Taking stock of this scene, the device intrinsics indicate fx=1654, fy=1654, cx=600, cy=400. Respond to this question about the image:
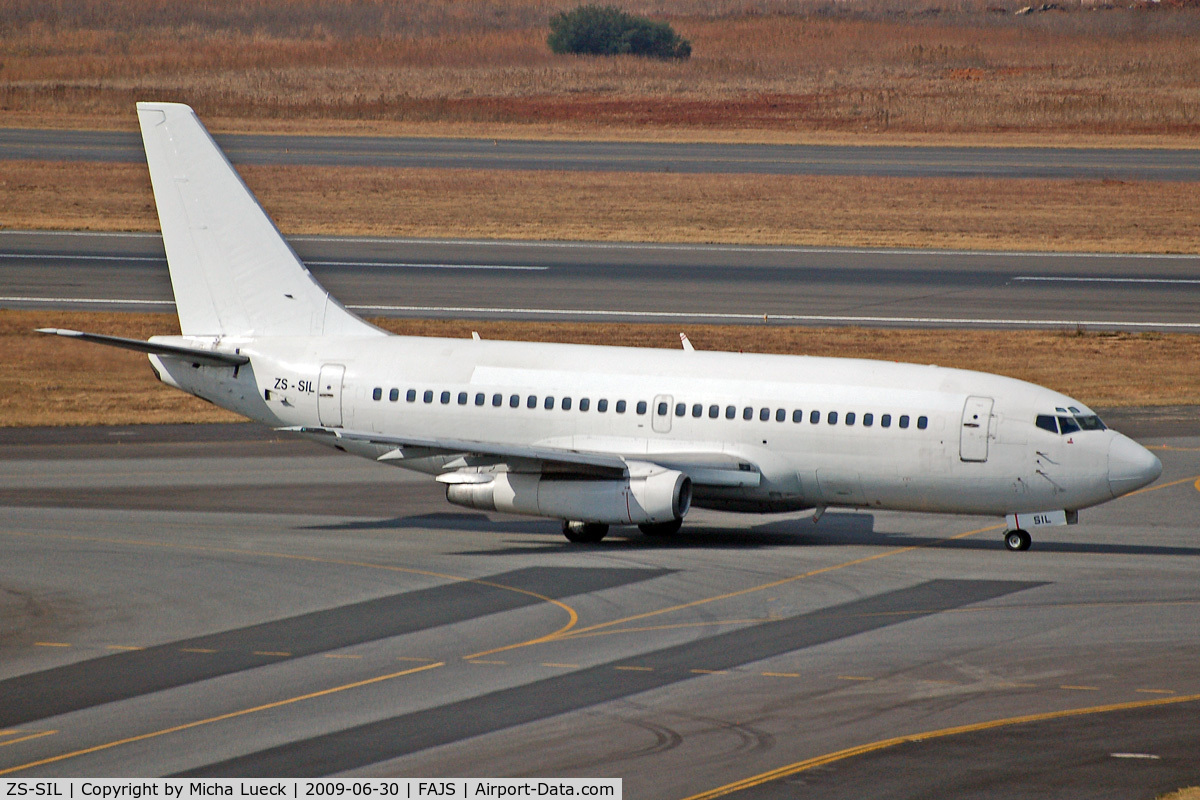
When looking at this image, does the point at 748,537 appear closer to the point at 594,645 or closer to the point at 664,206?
the point at 594,645

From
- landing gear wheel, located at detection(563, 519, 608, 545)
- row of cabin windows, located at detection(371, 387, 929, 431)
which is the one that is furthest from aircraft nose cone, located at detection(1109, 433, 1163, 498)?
landing gear wheel, located at detection(563, 519, 608, 545)

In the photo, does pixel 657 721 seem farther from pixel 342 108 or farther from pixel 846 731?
pixel 342 108

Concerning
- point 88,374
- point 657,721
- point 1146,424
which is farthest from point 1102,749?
point 88,374

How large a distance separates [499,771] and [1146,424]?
38639mm

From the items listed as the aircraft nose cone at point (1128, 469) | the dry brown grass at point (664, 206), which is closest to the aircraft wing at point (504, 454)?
the aircraft nose cone at point (1128, 469)

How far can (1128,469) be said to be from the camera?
37094 mm

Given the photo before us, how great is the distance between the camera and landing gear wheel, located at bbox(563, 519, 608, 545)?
40.2m

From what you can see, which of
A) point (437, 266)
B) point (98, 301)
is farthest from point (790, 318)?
point (98, 301)

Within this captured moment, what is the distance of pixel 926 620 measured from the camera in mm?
→ 31875

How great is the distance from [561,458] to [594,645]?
29.5 feet

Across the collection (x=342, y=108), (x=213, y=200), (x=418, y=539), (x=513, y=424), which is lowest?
(x=418, y=539)

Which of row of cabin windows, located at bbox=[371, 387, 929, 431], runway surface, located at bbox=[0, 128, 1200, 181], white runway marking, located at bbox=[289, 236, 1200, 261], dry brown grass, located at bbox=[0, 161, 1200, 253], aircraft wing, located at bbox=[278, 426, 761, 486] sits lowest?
aircraft wing, located at bbox=[278, 426, 761, 486]

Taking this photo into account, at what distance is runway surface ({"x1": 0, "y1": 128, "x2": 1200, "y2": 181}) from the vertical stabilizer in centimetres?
7718

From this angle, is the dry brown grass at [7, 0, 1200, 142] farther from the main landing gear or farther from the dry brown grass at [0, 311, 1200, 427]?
the main landing gear
